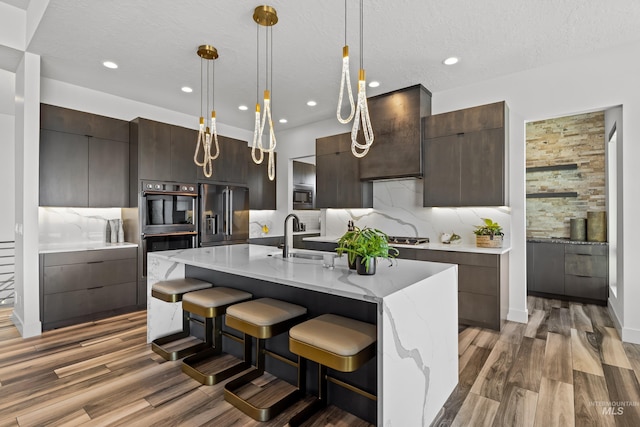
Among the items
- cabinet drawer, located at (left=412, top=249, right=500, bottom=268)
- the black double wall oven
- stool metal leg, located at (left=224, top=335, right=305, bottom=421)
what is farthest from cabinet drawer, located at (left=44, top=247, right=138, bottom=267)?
cabinet drawer, located at (left=412, top=249, right=500, bottom=268)

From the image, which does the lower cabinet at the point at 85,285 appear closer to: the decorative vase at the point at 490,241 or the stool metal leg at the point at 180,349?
the stool metal leg at the point at 180,349

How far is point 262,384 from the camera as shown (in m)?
2.30

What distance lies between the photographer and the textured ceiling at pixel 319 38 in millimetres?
2525

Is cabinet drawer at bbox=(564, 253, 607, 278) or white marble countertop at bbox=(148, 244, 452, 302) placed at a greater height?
white marble countertop at bbox=(148, 244, 452, 302)

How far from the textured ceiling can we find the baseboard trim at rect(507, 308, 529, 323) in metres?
2.78

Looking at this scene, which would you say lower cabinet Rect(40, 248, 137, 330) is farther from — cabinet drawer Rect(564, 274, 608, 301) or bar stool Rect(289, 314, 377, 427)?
cabinet drawer Rect(564, 274, 608, 301)

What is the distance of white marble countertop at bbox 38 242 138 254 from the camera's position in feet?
11.4

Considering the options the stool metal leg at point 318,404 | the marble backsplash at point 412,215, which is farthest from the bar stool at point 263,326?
the marble backsplash at point 412,215

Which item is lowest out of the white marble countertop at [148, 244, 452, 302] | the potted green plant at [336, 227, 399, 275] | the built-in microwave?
the white marble countertop at [148, 244, 452, 302]

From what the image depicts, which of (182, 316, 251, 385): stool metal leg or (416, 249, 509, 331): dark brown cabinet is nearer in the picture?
(182, 316, 251, 385): stool metal leg

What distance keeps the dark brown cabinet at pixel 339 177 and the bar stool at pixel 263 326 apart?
2811 millimetres

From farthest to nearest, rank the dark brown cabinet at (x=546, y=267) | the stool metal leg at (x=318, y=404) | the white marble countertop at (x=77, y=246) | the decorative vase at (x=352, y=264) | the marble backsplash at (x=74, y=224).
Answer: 1. the dark brown cabinet at (x=546, y=267)
2. the marble backsplash at (x=74, y=224)
3. the white marble countertop at (x=77, y=246)
4. the decorative vase at (x=352, y=264)
5. the stool metal leg at (x=318, y=404)

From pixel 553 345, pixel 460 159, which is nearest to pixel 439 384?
pixel 553 345

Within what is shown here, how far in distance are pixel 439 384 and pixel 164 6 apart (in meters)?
3.33
